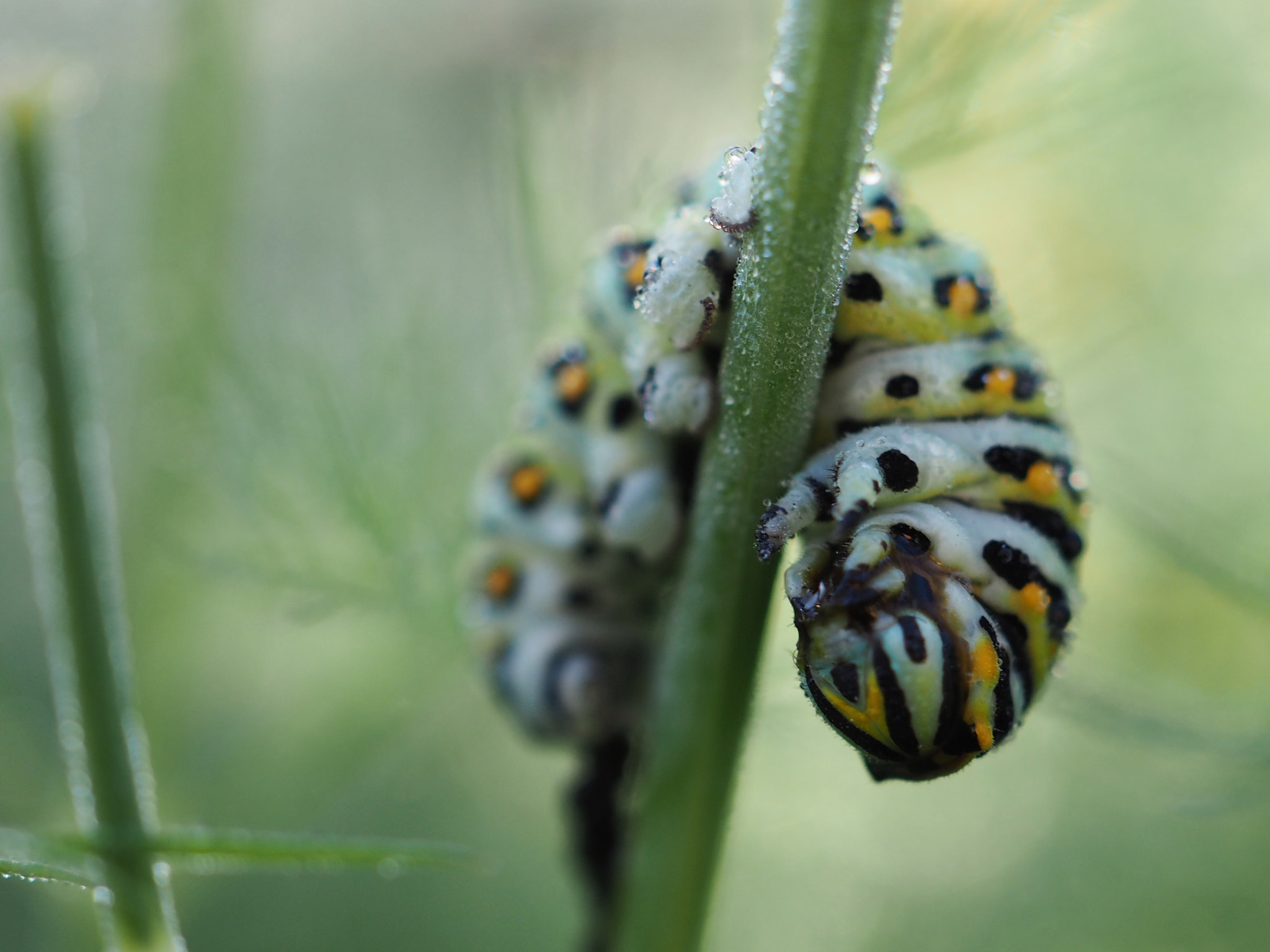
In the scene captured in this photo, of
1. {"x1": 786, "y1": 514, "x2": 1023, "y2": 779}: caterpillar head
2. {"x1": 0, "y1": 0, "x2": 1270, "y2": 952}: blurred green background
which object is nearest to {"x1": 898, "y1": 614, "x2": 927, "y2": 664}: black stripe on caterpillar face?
{"x1": 786, "y1": 514, "x2": 1023, "y2": 779}: caterpillar head

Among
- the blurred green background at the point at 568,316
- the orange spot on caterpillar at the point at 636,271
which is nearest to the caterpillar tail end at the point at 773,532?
the orange spot on caterpillar at the point at 636,271

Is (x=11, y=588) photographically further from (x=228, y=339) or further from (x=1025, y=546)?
(x=1025, y=546)

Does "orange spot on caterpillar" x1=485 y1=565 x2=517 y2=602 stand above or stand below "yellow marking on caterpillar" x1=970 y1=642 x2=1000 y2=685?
above

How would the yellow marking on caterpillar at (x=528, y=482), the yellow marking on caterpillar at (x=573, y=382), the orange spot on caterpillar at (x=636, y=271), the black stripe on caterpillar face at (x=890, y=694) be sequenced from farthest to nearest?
the yellow marking on caterpillar at (x=528, y=482)
the yellow marking on caterpillar at (x=573, y=382)
the orange spot on caterpillar at (x=636, y=271)
the black stripe on caterpillar face at (x=890, y=694)

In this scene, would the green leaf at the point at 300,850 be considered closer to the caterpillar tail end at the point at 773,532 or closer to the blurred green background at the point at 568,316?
the caterpillar tail end at the point at 773,532

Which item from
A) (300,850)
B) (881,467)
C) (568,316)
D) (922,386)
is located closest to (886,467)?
(881,467)

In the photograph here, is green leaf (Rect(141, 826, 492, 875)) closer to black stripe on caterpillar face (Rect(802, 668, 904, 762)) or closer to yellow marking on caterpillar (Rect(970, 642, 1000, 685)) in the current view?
black stripe on caterpillar face (Rect(802, 668, 904, 762))
